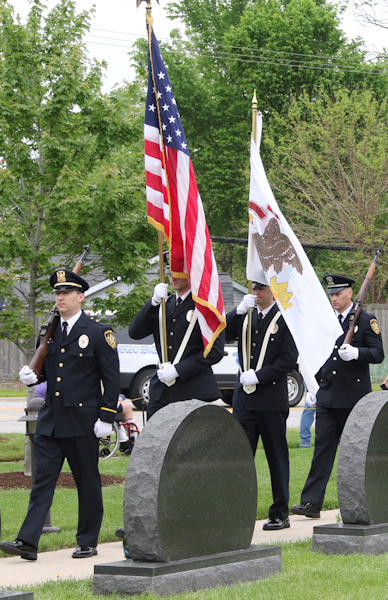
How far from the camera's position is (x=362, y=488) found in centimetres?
685

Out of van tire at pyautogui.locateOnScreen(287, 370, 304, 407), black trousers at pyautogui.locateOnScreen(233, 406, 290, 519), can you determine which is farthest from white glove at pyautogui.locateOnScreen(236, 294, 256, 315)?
van tire at pyautogui.locateOnScreen(287, 370, 304, 407)

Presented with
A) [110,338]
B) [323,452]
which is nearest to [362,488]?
[323,452]

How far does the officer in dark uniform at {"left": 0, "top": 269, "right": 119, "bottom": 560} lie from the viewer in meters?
6.82

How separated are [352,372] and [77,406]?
2.82 m

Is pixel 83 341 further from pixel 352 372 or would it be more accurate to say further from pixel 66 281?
pixel 352 372

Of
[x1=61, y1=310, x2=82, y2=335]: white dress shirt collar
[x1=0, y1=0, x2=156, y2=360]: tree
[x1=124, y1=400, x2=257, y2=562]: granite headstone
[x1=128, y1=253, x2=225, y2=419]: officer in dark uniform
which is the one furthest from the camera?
[x1=0, y1=0, x2=156, y2=360]: tree

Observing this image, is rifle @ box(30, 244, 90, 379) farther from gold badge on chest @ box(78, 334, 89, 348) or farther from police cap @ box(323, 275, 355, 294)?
police cap @ box(323, 275, 355, 294)

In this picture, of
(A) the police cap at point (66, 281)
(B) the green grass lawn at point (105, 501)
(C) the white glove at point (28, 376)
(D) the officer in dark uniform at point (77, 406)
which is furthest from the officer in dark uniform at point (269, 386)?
(C) the white glove at point (28, 376)

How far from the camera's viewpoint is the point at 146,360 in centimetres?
2070

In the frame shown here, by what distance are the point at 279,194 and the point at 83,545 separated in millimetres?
26672

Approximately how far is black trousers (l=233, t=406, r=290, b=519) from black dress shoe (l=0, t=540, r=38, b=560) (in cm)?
219

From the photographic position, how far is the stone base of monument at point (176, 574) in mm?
5211

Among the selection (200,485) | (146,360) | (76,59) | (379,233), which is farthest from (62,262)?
(379,233)

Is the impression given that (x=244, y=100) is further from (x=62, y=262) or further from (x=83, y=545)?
(x=83, y=545)
